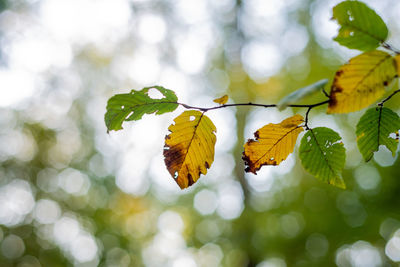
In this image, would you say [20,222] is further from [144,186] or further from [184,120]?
[184,120]

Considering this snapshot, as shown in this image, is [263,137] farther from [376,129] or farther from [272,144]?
[376,129]

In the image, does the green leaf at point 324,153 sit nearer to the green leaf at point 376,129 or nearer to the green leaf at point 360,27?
the green leaf at point 376,129

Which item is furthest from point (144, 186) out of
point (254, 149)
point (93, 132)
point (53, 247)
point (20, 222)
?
point (254, 149)

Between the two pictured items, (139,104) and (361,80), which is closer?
(361,80)

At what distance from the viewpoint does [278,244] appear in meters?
3.88

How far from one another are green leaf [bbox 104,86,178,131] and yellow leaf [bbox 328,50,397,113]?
0.23m

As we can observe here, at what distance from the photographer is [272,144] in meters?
0.45

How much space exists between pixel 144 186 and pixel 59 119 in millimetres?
2119

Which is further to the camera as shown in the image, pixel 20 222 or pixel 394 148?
pixel 20 222

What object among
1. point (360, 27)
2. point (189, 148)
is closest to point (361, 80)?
point (360, 27)

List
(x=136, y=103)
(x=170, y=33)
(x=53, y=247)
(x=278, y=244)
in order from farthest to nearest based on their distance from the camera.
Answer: (x=170, y=33), (x=53, y=247), (x=278, y=244), (x=136, y=103)

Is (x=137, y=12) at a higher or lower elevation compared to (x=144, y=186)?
higher

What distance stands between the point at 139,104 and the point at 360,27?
32cm

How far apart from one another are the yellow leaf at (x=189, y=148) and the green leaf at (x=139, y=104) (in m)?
0.03
